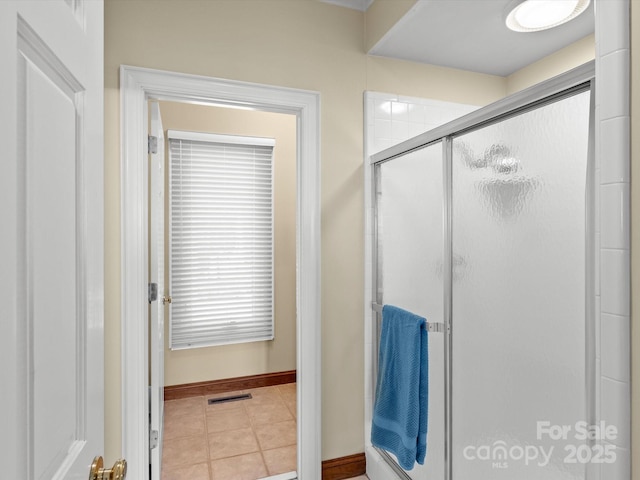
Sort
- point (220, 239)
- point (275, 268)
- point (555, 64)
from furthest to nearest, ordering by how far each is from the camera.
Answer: point (275, 268) → point (220, 239) → point (555, 64)

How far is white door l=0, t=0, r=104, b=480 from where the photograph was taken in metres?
0.41

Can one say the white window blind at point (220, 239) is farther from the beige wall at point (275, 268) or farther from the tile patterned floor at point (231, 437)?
the tile patterned floor at point (231, 437)

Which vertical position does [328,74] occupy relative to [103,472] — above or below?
above

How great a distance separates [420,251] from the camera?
165 centimetres

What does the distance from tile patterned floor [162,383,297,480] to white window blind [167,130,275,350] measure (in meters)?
0.48

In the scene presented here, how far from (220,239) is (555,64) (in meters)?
2.46

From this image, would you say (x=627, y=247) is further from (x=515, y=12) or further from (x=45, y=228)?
(x=515, y=12)

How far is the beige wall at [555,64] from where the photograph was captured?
191 centimetres

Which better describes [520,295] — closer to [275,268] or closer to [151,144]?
[151,144]

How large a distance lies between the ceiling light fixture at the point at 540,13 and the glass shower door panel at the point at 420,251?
0.68 meters

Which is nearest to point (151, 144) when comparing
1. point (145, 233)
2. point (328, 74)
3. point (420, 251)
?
point (145, 233)

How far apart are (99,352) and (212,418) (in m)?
2.24

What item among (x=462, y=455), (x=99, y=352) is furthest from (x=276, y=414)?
(x=99, y=352)

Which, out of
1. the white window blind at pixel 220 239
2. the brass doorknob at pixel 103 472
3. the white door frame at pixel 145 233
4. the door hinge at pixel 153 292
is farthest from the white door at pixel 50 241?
the white window blind at pixel 220 239
